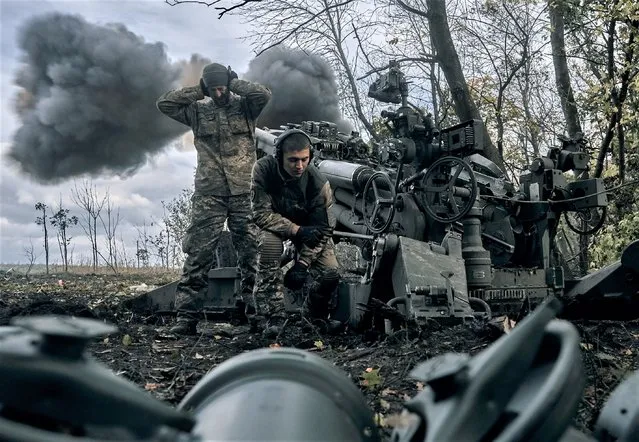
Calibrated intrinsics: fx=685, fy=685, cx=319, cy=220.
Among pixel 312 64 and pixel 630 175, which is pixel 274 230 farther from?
pixel 312 64

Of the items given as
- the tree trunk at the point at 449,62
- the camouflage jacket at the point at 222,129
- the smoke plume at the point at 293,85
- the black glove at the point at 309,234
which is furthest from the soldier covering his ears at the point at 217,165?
the smoke plume at the point at 293,85

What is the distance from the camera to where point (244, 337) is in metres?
6.73

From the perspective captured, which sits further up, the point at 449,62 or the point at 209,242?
the point at 449,62

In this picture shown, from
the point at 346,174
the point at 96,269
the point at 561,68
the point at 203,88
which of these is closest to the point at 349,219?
the point at 346,174

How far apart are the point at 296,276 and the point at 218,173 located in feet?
5.63

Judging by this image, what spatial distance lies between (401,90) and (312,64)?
384 inches

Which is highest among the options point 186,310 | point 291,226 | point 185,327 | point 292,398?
point 291,226

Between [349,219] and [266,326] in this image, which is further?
[349,219]

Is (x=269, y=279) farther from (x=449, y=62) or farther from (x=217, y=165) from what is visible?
(x=449, y=62)

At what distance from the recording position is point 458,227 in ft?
23.9

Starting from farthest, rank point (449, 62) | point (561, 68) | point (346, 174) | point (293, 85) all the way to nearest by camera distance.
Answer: point (293, 85)
point (561, 68)
point (449, 62)
point (346, 174)

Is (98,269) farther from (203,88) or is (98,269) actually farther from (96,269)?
(203,88)

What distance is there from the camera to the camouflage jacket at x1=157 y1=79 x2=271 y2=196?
7.88 m

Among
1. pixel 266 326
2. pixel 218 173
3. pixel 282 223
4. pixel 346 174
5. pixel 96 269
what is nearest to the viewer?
pixel 266 326
